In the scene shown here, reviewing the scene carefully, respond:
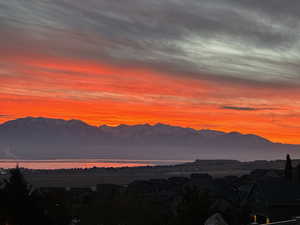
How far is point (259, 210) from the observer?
230 feet

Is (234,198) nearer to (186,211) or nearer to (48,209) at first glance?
(48,209)

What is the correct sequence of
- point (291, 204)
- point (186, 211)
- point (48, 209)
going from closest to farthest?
point (186, 211)
point (48, 209)
point (291, 204)

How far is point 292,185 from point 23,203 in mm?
46736

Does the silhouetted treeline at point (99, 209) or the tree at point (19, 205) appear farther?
the silhouetted treeline at point (99, 209)

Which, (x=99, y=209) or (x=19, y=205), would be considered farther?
(x=99, y=209)

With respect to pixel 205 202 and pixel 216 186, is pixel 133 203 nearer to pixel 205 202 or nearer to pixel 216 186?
pixel 205 202

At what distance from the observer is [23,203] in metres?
36.7

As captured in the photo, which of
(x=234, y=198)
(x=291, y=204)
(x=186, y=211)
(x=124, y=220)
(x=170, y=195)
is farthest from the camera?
(x=170, y=195)

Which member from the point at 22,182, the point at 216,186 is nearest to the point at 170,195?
the point at 216,186

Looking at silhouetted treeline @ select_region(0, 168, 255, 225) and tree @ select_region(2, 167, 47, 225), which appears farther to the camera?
silhouetted treeline @ select_region(0, 168, 255, 225)

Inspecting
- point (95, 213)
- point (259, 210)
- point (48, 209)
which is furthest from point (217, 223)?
point (259, 210)

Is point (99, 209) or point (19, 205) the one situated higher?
point (19, 205)

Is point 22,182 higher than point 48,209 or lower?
higher

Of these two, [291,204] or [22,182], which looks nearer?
[22,182]
